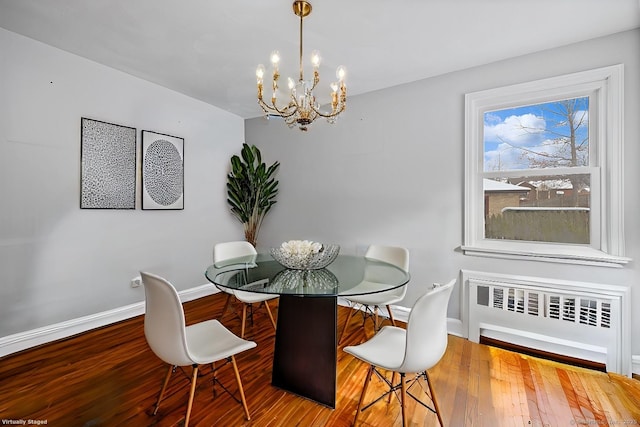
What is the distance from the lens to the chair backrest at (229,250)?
2.75m

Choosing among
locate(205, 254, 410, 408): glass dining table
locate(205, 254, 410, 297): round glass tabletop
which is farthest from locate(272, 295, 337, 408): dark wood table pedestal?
locate(205, 254, 410, 297): round glass tabletop

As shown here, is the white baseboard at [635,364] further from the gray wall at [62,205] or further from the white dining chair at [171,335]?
the gray wall at [62,205]

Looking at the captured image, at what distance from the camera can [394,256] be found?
2752 millimetres

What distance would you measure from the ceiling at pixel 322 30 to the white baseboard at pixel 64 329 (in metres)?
2.45

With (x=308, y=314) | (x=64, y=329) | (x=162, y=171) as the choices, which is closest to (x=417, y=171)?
(x=308, y=314)

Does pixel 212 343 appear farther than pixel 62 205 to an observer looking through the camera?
No

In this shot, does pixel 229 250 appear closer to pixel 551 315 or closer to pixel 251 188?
pixel 251 188

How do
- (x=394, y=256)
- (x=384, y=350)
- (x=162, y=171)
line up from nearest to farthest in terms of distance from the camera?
(x=384, y=350)
(x=394, y=256)
(x=162, y=171)

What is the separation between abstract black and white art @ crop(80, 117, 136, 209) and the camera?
270 centimetres

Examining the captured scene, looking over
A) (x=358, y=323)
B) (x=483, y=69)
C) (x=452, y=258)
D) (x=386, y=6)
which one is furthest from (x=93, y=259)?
(x=483, y=69)

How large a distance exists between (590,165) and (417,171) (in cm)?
136

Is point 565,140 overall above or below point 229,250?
above

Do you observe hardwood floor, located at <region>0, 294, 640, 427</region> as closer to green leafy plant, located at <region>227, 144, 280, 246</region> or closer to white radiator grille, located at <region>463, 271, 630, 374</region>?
white radiator grille, located at <region>463, 271, 630, 374</region>

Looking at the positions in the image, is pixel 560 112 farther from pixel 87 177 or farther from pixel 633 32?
pixel 87 177
